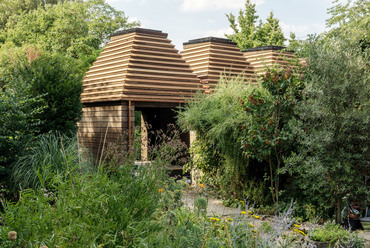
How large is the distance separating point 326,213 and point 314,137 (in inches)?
64.9

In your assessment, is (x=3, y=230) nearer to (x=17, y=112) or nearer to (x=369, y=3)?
(x=17, y=112)

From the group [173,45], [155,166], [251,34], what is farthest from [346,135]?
[251,34]

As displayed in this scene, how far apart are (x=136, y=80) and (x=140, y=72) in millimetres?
422

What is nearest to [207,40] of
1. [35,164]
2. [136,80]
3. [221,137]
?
[136,80]

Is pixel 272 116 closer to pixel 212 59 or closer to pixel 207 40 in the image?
pixel 212 59

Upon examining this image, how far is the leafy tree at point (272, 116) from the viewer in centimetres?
768

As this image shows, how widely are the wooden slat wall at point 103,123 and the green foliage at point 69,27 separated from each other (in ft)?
40.7

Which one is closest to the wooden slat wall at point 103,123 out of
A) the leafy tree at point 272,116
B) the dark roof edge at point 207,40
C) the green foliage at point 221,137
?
the green foliage at point 221,137

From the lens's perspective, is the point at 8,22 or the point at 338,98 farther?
the point at 8,22

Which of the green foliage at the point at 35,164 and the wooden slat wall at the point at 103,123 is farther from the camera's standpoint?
the wooden slat wall at the point at 103,123

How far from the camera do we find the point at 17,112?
23.7ft

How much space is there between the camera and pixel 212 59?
45.6ft

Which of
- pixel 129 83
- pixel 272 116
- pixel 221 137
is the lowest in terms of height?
pixel 221 137

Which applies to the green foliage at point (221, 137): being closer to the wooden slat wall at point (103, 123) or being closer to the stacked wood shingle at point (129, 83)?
the stacked wood shingle at point (129, 83)
